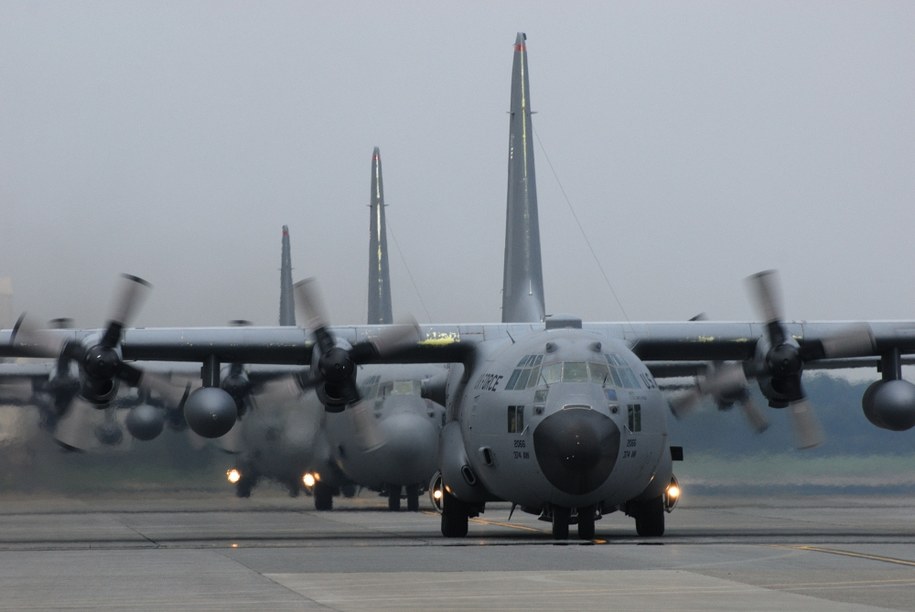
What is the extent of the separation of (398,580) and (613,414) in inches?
264

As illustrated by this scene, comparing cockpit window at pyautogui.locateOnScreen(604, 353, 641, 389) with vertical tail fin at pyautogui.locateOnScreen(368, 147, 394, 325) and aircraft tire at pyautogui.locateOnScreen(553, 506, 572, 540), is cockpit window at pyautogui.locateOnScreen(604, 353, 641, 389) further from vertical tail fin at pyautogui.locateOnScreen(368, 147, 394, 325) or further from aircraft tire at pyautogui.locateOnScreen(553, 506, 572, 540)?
vertical tail fin at pyautogui.locateOnScreen(368, 147, 394, 325)

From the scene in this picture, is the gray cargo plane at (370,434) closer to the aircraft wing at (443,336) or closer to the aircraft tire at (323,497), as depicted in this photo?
the aircraft tire at (323,497)

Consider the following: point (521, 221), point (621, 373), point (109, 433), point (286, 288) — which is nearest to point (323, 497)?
point (109, 433)

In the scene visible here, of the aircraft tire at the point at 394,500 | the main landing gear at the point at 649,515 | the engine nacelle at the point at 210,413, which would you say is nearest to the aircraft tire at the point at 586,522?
the main landing gear at the point at 649,515

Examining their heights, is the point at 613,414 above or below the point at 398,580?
above

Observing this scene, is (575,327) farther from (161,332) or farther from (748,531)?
(161,332)

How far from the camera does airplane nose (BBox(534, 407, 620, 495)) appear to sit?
20.9m

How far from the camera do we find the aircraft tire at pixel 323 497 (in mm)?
39812

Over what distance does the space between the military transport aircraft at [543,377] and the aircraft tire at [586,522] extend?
0.04 meters

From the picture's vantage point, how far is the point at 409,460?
33750 millimetres

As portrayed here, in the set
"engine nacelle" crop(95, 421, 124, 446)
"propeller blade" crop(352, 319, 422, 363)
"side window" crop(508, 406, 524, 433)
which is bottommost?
"engine nacelle" crop(95, 421, 124, 446)

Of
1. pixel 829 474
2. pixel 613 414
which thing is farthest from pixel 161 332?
pixel 829 474

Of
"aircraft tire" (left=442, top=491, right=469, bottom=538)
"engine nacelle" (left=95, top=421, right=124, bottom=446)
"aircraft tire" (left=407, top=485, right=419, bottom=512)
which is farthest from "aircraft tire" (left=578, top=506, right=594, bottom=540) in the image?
"engine nacelle" (left=95, top=421, right=124, bottom=446)

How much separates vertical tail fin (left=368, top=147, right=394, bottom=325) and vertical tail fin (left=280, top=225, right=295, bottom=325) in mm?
5280
